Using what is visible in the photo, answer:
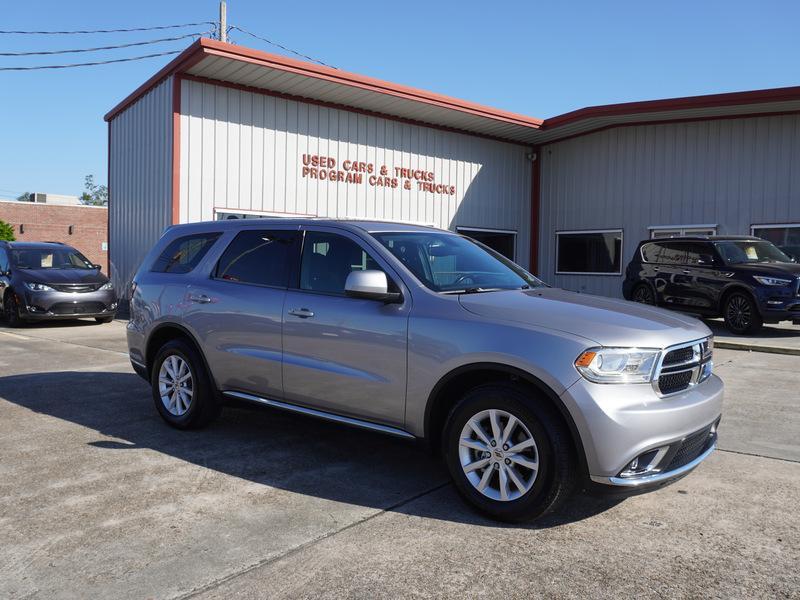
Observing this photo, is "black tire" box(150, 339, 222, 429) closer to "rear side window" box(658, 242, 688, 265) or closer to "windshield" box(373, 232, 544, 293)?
"windshield" box(373, 232, 544, 293)

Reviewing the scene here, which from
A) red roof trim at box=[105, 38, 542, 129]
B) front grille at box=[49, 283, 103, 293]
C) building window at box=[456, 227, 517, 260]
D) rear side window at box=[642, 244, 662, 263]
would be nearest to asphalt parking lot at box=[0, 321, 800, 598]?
front grille at box=[49, 283, 103, 293]

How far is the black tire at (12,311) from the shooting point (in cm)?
1362

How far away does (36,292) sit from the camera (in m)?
13.3

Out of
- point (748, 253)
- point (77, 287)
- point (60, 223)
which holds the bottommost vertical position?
point (77, 287)

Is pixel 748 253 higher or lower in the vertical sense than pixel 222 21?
lower

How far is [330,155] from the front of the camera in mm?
17141

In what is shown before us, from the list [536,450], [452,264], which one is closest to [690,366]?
[536,450]

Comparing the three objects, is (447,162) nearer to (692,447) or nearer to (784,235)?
(784,235)

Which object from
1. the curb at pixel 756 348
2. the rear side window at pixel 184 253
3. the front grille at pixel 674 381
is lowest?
the curb at pixel 756 348

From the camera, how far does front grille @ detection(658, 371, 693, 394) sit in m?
3.78

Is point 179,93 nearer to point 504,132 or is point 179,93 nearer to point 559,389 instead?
point 504,132

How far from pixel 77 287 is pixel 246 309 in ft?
32.9

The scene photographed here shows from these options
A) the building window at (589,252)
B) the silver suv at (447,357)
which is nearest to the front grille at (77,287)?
the silver suv at (447,357)

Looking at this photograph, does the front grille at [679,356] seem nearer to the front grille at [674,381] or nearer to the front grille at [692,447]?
the front grille at [674,381]
